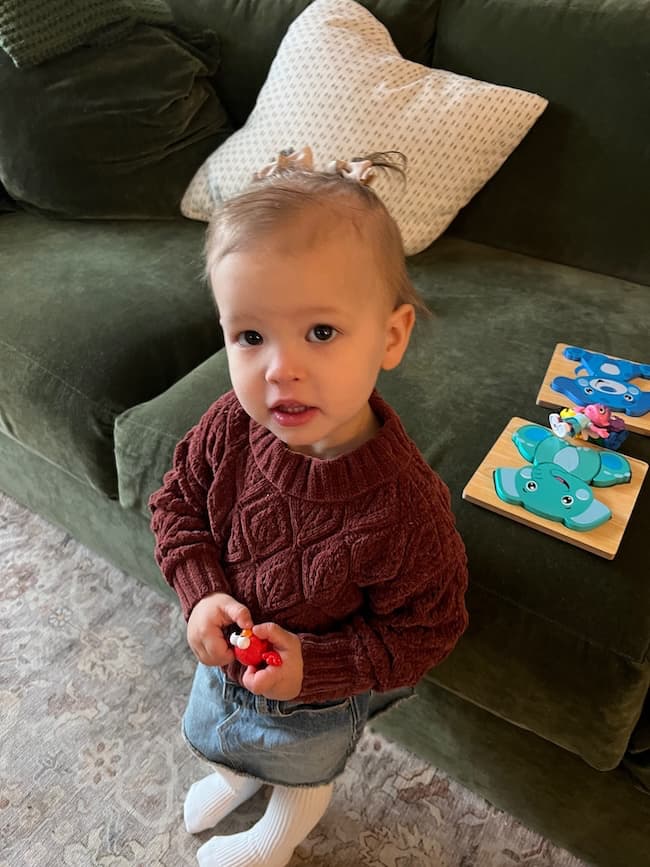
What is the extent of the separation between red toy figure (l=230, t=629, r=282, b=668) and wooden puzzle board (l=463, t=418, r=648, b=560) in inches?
13.4

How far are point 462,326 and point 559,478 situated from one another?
0.42m

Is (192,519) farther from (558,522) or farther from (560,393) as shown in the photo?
(560,393)

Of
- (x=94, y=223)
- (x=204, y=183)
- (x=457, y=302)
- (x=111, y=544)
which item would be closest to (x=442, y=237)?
(x=457, y=302)

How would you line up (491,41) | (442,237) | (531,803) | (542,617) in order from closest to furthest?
(542,617) → (531,803) → (491,41) → (442,237)

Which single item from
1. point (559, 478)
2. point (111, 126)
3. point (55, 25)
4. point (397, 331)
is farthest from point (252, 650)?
point (55, 25)

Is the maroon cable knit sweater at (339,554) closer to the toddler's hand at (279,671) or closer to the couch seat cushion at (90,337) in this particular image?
the toddler's hand at (279,671)

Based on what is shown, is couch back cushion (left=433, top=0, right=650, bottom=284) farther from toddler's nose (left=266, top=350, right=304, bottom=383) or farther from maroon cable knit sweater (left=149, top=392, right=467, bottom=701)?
toddler's nose (left=266, top=350, right=304, bottom=383)

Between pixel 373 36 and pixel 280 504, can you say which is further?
pixel 373 36

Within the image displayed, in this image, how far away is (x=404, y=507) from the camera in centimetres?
75

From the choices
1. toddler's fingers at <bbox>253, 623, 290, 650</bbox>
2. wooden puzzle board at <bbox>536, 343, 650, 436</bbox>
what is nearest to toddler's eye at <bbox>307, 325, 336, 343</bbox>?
toddler's fingers at <bbox>253, 623, 290, 650</bbox>

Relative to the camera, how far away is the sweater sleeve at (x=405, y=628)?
748mm

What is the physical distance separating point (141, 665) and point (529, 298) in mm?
995

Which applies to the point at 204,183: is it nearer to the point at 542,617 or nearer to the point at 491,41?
the point at 491,41

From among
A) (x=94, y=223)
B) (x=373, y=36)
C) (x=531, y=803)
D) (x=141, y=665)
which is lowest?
(x=141, y=665)
